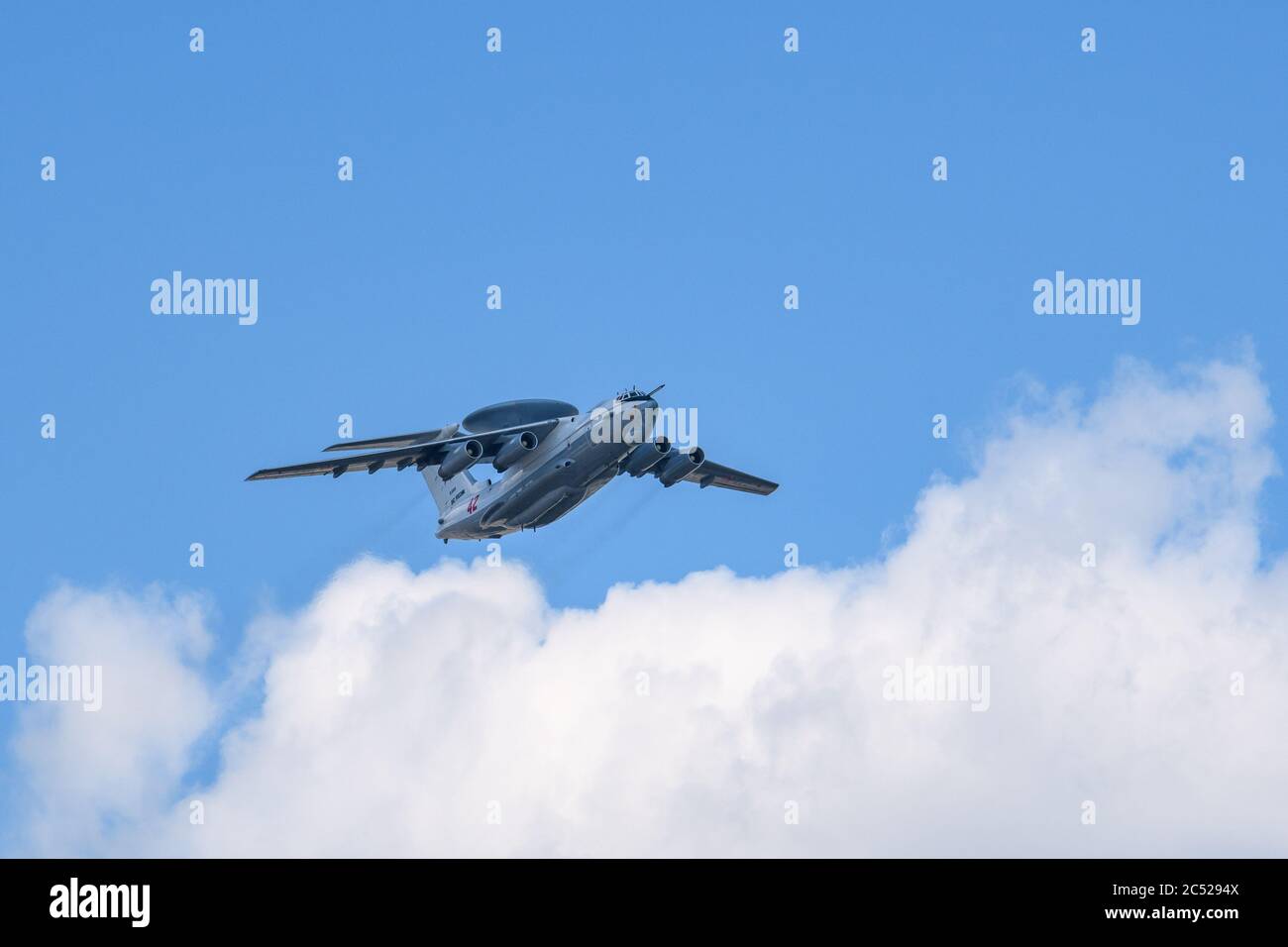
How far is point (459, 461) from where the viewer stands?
165 ft

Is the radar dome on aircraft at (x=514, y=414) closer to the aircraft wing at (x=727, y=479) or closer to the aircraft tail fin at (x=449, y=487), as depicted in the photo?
the aircraft tail fin at (x=449, y=487)

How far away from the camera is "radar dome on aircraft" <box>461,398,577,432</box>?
1954 inches

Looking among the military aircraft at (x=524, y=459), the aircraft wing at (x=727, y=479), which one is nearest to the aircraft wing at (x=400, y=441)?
the military aircraft at (x=524, y=459)

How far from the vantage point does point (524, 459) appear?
4916 cm

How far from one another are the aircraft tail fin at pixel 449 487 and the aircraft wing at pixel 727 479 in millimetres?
7930

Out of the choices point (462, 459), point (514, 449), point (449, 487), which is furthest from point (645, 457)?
point (449, 487)

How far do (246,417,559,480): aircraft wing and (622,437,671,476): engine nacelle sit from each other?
3104 mm

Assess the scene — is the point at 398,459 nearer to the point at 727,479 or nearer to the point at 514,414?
the point at 514,414

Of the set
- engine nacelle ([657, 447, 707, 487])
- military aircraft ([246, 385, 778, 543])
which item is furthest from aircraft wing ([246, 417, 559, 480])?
engine nacelle ([657, 447, 707, 487])
